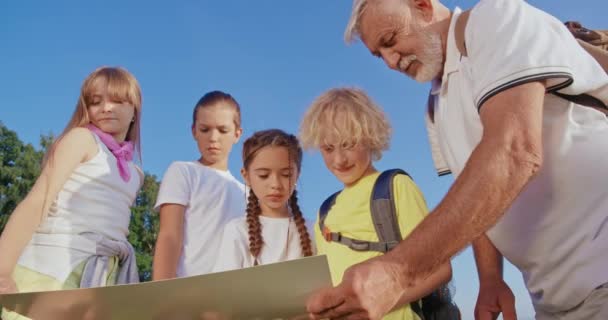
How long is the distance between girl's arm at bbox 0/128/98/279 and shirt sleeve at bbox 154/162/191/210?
0.58 metres

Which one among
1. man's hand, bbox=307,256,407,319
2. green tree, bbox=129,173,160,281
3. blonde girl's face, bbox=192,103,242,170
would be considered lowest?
man's hand, bbox=307,256,407,319

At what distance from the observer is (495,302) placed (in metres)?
2.38

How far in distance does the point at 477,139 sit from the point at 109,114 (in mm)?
2583

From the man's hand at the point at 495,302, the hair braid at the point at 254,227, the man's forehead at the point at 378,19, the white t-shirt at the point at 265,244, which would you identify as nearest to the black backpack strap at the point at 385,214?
the man's hand at the point at 495,302

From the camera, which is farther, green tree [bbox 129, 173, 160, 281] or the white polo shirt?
green tree [bbox 129, 173, 160, 281]

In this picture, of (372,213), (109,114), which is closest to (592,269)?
(372,213)

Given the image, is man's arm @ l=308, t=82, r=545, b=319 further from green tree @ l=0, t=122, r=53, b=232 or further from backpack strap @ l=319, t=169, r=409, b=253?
green tree @ l=0, t=122, r=53, b=232

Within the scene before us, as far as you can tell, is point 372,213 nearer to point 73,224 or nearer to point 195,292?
point 195,292

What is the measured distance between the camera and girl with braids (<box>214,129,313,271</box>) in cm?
360

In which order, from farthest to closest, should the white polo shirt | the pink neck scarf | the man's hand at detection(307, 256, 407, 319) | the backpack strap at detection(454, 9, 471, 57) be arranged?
the pink neck scarf
the backpack strap at detection(454, 9, 471, 57)
the white polo shirt
the man's hand at detection(307, 256, 407, 319)

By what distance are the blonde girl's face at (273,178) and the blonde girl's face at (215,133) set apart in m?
0.56

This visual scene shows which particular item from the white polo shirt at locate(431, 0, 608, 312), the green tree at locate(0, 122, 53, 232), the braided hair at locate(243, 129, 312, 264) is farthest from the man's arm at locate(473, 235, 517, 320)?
the green tree at locate(0, 122, 53, 232)

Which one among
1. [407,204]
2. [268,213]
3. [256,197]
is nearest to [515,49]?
[407,204]

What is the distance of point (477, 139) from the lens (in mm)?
2082
